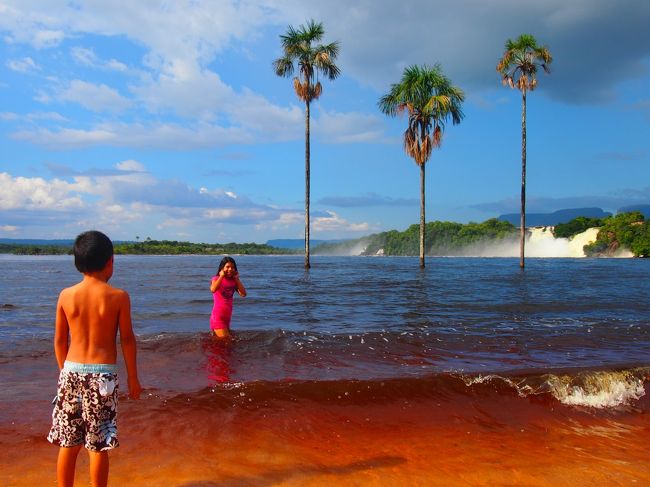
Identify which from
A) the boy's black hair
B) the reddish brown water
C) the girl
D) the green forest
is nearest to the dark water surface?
the girl

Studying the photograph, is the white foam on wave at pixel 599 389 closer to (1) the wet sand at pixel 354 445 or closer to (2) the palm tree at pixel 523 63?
(1) the wet sand at pixel 354 445

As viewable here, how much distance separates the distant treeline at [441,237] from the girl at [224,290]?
290ft

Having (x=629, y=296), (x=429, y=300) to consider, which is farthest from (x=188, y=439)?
(x=629, y=296)

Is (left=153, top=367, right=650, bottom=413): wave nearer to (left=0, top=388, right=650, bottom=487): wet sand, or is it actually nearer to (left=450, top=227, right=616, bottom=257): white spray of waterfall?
(left=0, top=388, right=650, bottom=487): wet sand

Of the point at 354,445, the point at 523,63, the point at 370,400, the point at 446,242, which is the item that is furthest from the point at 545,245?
the point at 354,445

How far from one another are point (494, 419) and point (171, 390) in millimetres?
3370

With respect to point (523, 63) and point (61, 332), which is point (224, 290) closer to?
point (61, 332)

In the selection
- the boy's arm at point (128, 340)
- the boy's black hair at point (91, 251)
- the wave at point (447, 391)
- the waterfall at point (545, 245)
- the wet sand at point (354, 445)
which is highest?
the waterfall at point (545, 245)

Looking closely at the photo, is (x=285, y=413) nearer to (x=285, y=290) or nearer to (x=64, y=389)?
(x=64, y=389)

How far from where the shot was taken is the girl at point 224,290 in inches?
287

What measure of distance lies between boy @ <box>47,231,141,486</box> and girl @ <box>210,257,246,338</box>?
405 centimetres

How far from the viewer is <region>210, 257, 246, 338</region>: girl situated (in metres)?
7.29

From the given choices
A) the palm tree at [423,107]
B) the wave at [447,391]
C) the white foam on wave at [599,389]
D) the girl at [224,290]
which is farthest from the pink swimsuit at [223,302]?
the palm tree at [423,107]

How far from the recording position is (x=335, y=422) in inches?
177
